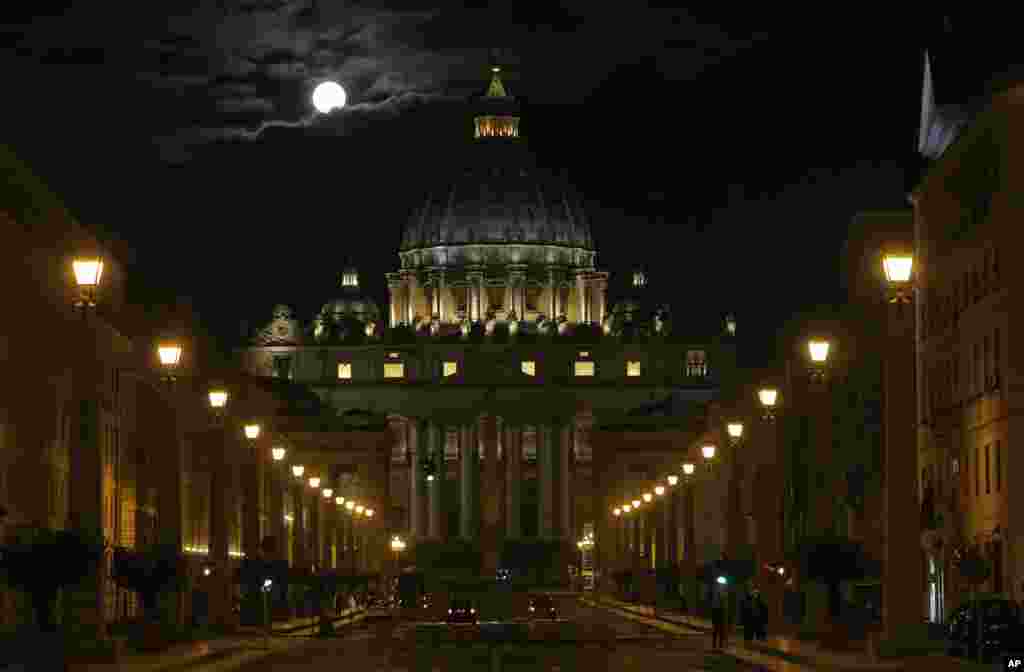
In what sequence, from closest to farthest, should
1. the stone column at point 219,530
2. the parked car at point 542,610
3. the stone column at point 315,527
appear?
the stone column at point 219,530 < the parked car at point 542,610 < the stone column at point 315,527

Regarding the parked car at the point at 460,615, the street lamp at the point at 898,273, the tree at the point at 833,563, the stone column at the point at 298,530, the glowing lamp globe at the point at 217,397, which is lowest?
the parked car at the point at 460,615

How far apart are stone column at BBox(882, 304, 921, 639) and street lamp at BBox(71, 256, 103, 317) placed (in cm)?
1306

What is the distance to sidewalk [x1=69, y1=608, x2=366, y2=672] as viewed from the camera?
175ft

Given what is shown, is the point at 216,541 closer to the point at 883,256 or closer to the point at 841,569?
the point at 841,569

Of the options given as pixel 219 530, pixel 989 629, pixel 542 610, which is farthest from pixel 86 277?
pixel 542 610

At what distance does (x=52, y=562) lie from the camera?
50.1 metres

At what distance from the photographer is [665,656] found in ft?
209

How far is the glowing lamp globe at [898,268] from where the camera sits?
44719mm

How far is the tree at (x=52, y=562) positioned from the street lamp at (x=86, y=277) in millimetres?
5625

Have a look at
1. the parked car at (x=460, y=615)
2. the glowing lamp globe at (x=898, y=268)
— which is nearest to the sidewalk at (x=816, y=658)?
the glowing lamp globe at (x=898, y=268)

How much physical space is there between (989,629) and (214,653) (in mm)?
19204

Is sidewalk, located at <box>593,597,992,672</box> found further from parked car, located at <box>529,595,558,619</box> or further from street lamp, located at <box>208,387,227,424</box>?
parked car, located at <box>529,595,558,619</box>

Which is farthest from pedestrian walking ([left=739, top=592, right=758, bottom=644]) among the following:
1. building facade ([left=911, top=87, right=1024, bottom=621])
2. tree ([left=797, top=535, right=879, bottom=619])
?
building facade ([left=911, top=87, right=1024, bottom=621])

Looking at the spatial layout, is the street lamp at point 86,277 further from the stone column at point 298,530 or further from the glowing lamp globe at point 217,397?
the stone column at point 298,530
